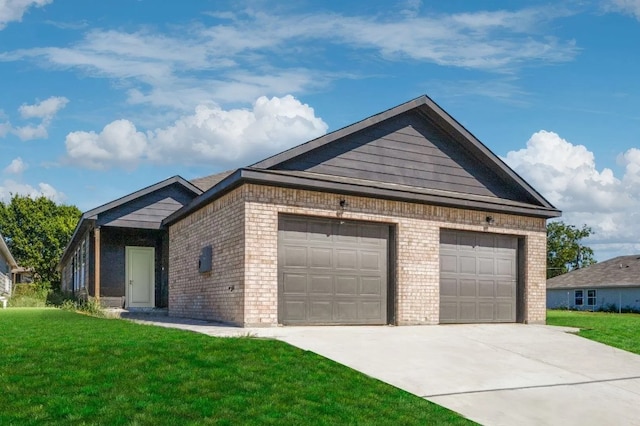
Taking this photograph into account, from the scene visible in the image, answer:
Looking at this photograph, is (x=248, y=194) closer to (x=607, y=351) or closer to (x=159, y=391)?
(x=159, y=391)

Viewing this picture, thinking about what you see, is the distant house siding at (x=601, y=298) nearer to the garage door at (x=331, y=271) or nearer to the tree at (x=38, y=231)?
the garage door at (x=331, y=271)

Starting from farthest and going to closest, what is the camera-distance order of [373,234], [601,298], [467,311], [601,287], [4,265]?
[601,298], [601,287], [4,265], [467,311], [373,234]

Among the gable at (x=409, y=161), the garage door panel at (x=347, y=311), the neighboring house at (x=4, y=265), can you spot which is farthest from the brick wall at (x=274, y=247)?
the neighboring house at (x=4, y=265)

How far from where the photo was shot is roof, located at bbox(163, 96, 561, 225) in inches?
562

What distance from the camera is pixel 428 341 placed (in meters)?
13.0

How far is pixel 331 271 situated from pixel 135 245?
11.3m

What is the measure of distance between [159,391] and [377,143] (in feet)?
33.6

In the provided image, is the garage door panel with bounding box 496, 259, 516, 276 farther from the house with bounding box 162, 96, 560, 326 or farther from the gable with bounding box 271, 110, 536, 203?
the gable with bounding box 271, 110, 536, 203

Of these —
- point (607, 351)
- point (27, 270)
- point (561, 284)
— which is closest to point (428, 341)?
point (607, 351)

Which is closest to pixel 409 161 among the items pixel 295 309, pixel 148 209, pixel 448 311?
pixel 448 311

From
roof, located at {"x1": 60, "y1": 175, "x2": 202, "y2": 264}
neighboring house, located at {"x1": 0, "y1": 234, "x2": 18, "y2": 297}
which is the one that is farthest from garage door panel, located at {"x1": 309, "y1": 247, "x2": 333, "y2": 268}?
neighboring house, located at {"x1": 0, "y1": 234, "x2": 18, "y2": 297}

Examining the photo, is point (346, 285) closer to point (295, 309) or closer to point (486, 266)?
point (295, 309)

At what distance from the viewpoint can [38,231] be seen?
53406mm

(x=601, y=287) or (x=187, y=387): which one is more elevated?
(x=187, y=387)
